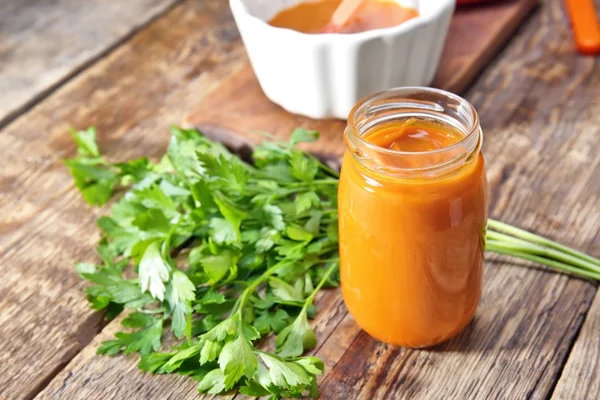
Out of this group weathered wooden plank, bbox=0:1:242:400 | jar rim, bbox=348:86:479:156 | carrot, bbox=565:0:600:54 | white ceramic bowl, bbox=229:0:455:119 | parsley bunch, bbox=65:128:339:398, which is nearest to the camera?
jar rim, bbox=348:86:479:156

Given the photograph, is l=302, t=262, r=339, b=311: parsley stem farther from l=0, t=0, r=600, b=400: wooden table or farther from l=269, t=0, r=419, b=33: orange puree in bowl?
l=269, t=0, r=419, b=33: orange puree in bowl

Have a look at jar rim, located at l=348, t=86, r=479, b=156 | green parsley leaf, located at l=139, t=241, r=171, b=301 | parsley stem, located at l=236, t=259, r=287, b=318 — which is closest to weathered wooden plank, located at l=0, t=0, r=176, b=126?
green parsley leaf, located at l=139, t=241, r=171, b=301

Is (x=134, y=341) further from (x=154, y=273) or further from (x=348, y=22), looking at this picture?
(x=348, y=22)

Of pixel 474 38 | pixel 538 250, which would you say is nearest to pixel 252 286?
pixel 538 250

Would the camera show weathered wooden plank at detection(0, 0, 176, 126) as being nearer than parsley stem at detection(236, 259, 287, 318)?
No

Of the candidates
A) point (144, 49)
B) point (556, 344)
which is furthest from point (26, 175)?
point (556, 344)

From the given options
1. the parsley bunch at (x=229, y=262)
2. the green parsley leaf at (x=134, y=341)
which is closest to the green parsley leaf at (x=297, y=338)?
the parsley bunch at (x=229, y=262)
